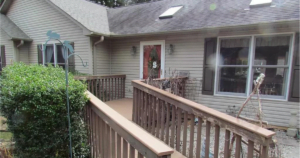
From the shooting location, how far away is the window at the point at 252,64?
14.4 feet

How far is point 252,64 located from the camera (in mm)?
4684

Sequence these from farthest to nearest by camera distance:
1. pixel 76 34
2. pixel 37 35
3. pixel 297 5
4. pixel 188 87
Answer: pixel 37 35 → pixel 76 34 → pixel 188 87 → pixel 297 5

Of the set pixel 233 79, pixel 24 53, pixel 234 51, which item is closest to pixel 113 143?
pixel 233 79

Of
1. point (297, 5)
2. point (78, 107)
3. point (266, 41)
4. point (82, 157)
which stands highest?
point (297, 5)

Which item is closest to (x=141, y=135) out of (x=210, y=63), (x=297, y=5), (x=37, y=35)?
(x=210, y=63)

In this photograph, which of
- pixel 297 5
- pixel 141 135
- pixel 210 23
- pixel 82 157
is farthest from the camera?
pixel 210 23

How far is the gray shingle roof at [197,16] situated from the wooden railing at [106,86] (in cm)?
174

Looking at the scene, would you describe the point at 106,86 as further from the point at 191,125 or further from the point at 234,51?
the point at 191,125

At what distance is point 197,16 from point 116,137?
16.8 ft

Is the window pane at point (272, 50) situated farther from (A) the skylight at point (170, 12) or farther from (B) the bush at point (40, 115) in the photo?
(B) the bush at point (40, 115)

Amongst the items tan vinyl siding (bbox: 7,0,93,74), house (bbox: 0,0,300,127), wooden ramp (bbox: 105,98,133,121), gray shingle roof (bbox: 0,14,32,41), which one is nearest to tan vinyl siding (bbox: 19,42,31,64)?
house (bbox: 0,0,300,127)

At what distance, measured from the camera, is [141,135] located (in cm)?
135

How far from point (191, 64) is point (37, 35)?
668 cm

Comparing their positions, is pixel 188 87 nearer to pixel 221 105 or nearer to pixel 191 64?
pixel 191 64
